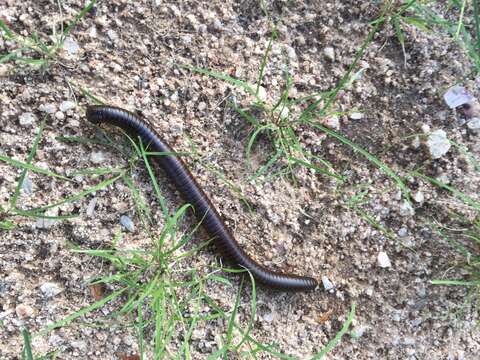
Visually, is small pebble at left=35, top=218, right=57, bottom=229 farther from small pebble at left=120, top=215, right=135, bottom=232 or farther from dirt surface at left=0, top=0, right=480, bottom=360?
small pebble at left=120, top=215, right=135, bottom=232

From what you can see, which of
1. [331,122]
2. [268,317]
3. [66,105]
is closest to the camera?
[66,105]

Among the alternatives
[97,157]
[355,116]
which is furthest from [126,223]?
[355,116]

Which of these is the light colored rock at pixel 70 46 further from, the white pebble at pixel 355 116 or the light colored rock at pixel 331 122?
the white pebble at pixel 355 116

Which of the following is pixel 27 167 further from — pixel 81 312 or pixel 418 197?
pixel 418 197

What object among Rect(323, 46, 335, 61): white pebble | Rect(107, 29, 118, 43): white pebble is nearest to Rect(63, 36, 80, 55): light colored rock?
Rect(107, 29, 118, 43): white pebble

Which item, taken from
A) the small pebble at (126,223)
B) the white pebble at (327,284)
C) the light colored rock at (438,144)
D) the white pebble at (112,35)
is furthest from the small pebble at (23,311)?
the light colored rock at (438,144)

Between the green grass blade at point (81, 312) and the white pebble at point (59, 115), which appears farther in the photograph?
the white pebble at point (59, 115)
